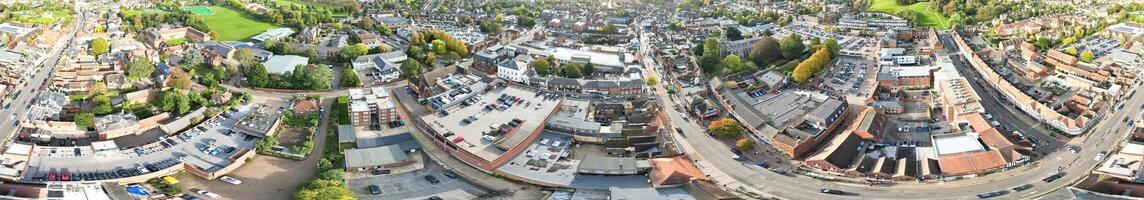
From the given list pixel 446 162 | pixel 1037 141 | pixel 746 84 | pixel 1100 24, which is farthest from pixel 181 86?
pixel 1100 24

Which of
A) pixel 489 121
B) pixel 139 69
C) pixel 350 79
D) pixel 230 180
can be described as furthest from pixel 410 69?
pixel 230 180

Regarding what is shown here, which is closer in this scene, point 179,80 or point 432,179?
point 432,179

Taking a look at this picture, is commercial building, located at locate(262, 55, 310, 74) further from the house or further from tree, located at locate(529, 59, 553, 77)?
tree, located at locate(529, 59, 553, 77)

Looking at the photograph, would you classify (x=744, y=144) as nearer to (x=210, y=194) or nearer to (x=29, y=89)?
(x=210, y=194)

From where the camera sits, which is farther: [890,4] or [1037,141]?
[890,4]

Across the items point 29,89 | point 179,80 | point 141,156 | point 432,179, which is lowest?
point 432,179

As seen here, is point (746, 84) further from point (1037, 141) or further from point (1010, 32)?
point (1010, 32)

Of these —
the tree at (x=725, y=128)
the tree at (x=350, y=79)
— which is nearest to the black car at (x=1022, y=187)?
the tree at (x=725, y=128)
